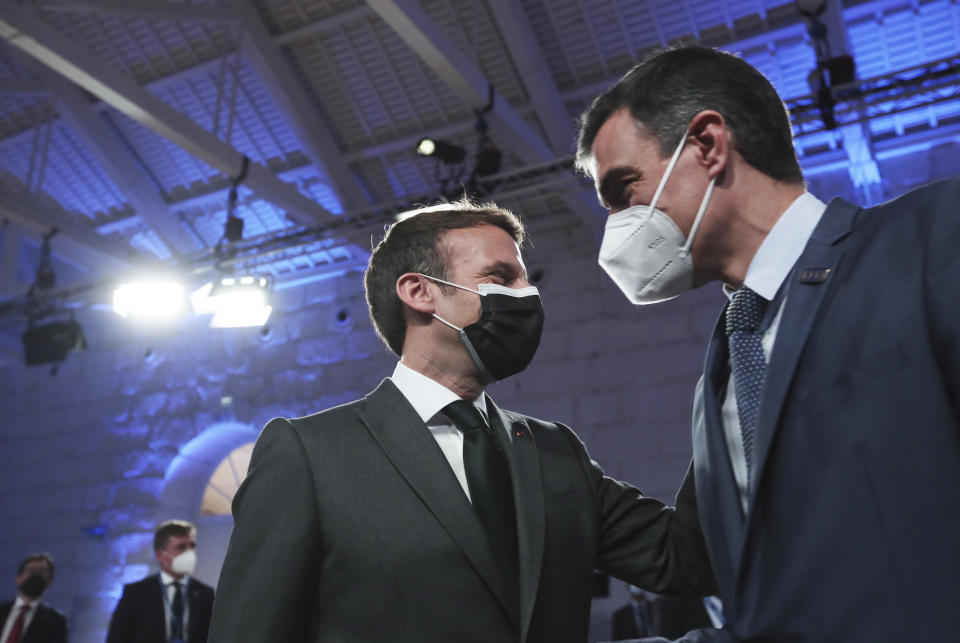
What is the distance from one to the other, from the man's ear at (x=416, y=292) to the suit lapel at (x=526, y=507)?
0.99 ft

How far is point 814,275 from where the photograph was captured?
1095 mm

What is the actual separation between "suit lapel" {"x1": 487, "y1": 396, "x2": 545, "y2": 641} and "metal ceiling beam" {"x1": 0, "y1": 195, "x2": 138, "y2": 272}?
775 centimetres

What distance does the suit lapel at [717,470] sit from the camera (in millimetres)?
1115

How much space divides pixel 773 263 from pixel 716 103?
1.08ft

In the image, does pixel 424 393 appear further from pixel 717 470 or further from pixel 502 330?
pixel 717 470

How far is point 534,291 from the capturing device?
193 cm

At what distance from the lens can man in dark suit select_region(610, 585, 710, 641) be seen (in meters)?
4.83

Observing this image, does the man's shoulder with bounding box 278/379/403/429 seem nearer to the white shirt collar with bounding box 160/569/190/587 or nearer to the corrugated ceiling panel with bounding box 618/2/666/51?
the white shirt collar with bounding box 160/569/190/587

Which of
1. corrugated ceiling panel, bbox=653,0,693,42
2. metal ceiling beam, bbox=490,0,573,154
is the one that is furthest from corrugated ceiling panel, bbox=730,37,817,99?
metal ceiling beam, bbox=490,0,573,154

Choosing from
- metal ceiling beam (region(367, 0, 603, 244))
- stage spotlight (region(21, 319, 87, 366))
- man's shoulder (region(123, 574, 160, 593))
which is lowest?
man's shoulder (region(123, 574, 160, 593))

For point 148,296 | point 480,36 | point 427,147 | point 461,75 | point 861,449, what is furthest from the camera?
point 148,296

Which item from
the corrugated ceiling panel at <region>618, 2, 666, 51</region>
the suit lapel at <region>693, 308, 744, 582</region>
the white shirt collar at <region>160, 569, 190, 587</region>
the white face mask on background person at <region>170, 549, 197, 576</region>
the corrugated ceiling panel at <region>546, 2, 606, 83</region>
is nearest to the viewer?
the suit lapel at <region>693, 308, 744, 582</region>

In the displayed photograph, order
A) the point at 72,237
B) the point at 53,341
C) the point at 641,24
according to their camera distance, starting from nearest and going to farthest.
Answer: the point at 641,24
the point at 72,237
the point at 53,341

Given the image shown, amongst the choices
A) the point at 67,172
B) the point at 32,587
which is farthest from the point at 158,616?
the point at 67,172
